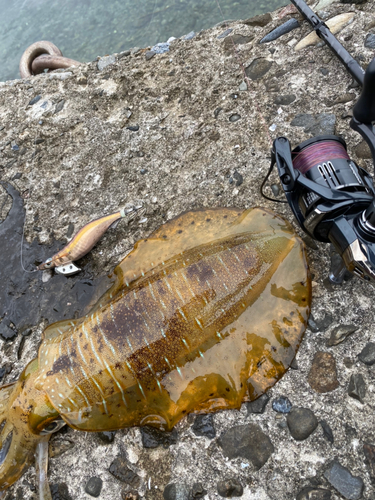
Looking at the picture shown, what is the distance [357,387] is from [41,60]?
7388mm

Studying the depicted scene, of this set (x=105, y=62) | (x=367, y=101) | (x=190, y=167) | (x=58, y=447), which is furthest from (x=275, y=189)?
(x=105, y=62)

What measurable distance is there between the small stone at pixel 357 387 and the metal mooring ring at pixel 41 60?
6561mm

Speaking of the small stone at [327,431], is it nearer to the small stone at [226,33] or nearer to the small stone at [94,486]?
the small stone at [94,486]

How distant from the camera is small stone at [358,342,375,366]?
122 inches

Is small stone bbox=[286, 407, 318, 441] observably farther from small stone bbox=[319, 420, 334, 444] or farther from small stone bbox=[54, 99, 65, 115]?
small stone bbox=[54, 99, 65, 115]

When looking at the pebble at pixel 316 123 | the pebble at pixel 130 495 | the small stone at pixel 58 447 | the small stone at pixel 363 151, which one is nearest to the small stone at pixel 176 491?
the pebble at pixel 130 495

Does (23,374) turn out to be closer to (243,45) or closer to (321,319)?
(321,319)

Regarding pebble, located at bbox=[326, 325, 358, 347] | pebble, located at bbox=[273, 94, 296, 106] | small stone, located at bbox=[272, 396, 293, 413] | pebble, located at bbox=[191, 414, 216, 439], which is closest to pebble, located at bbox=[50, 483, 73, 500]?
pebble, located at bbox=[191, 414, 216, 439]

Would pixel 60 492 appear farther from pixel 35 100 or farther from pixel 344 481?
pixel 35 100

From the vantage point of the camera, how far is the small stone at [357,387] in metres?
3.02

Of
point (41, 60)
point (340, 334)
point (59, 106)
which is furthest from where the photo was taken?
point (41, 60)

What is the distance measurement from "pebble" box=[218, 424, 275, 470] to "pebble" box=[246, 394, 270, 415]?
116mm

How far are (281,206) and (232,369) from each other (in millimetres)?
1726

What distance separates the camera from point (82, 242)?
13.0 ft
